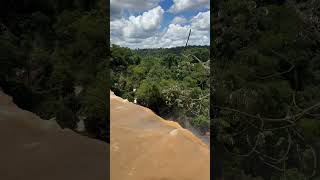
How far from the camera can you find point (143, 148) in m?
2.84

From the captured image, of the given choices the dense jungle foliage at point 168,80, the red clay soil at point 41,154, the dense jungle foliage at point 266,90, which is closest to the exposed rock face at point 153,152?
the red clay soil at point 41,154

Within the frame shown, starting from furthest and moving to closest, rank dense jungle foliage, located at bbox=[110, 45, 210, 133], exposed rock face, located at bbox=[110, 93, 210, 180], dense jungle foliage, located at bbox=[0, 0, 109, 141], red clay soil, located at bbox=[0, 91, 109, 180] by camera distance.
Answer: dense jungle foliage, located at bbox=[110, 45, 210, 133] < dense jungle foliage, located at bbox=[0, 0, 109, 141] < exposed rock face, located at bbox=[110, 93, 210, 180] < red clay soil, located at bbox=[0, 91, 109, 180]

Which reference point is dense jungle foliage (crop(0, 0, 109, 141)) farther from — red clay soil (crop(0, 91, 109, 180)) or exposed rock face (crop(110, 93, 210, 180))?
red clay soil (crop(0, 91, 109, 180))

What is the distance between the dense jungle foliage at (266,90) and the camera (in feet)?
12.7

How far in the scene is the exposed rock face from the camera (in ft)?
8.90

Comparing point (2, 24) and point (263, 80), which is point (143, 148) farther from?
point (263, 80)

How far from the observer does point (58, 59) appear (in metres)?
3.20

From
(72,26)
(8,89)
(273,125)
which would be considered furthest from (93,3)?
(273,125)

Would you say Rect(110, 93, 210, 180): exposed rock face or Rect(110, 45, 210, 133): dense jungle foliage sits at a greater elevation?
Rect(110, 45, 210, 133): dense jungle foliage

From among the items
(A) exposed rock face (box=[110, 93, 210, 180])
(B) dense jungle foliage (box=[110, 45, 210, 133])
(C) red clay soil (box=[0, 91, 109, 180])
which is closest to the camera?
(C) red clay soil (box=[0, 91, 109, 180])

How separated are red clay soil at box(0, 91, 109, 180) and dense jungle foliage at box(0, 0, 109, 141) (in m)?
0.31

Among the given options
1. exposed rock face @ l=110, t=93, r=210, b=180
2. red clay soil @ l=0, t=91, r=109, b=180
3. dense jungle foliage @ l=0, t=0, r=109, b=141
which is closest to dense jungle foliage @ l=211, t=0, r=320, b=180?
exposed rock face @ l=110, t=93, r=210, b=180

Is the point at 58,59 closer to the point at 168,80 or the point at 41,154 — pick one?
the point at 41,154

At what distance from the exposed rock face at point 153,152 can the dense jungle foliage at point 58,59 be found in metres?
0.20
